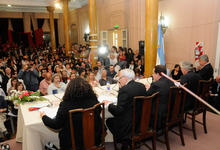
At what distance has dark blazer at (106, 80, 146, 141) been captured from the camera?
6.96 feet

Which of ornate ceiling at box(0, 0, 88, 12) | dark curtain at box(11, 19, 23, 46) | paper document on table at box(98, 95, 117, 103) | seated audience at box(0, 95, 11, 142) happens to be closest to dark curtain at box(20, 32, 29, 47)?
dark curtain at box(11, 19, 23, 46)

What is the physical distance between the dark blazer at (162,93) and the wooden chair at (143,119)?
20 cm

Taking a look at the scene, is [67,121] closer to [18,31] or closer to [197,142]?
[197,142]

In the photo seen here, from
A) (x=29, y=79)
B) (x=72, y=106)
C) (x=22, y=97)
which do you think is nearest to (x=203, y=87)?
(x=72, y=106)

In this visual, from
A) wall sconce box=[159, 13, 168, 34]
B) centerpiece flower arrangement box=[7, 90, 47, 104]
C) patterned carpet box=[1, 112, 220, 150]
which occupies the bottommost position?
patterned carpet box=[1, 112, 220, 150]

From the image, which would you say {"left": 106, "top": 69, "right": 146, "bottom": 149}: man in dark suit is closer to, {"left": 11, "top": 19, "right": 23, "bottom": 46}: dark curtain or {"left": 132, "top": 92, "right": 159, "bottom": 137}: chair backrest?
{"left": 132, "top": 92, "right": 159, "bottom": 137}: chair backrest

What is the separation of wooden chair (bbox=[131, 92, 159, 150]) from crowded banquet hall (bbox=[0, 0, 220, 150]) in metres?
0.01

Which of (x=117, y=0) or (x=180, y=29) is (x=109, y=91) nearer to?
(x=180, y=29)

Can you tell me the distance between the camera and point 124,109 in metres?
2.16

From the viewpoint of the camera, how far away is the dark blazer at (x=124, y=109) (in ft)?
6.96

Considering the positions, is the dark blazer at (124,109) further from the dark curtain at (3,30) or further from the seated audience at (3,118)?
the dark curtain at (3,30)

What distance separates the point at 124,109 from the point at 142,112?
0.22 metres

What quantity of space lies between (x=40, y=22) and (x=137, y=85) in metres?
17.0

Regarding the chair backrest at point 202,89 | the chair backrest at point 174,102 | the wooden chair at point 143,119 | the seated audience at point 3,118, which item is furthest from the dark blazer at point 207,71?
the seated audience at point 3,118
